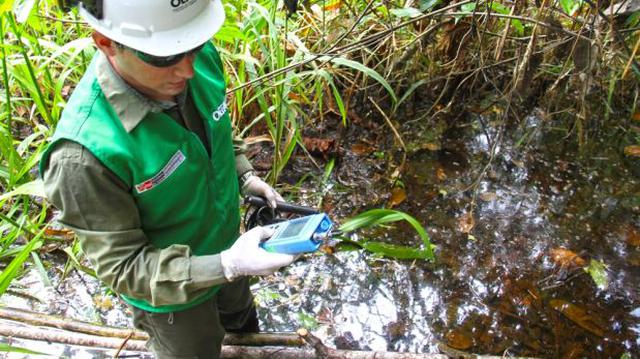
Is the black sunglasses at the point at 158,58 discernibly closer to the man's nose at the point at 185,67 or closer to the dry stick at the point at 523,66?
the man's nose at the point at 185,67

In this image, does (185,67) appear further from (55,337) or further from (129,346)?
(55,337)

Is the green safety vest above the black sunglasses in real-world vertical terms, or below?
below

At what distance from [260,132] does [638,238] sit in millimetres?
2078

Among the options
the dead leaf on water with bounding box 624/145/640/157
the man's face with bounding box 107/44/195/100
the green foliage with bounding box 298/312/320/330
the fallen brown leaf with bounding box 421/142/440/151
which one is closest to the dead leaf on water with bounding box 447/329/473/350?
the green foliage with bounding box 298/312/320/330

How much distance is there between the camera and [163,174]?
1.27m

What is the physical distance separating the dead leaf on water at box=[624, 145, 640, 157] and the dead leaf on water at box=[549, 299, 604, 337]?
1.25 metres

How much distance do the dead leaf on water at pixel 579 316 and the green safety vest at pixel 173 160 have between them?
1.51 m

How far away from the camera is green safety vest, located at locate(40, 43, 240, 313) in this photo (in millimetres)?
1169

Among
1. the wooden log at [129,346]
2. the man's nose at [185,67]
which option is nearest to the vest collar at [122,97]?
the man's nose at [185,67]

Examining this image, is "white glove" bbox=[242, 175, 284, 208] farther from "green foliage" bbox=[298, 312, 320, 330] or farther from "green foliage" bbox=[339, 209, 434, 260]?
"green foliage" bbox=[298, 312, 320, 330]

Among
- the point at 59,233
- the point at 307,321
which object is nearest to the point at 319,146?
the point at 307,321

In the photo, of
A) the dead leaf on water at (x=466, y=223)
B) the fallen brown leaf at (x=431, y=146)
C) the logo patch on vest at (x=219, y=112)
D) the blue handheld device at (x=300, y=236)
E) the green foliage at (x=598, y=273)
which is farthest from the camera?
the fallen brown leaf at (x=431, y=146)

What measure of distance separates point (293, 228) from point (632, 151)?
8.43 ft

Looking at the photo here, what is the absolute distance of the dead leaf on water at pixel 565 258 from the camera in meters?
2.39
